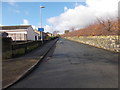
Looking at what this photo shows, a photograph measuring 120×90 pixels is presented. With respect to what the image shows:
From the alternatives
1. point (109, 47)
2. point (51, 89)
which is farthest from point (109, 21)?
point (51, 89)

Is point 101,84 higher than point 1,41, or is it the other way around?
point 1,41

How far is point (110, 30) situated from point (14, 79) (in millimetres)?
17344

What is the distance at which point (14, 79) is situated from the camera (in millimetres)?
5961

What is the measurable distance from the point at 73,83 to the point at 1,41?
9.74 meters

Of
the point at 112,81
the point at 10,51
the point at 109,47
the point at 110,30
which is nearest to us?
the point at 112,81

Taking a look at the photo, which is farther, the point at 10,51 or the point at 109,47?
the point at 109,47

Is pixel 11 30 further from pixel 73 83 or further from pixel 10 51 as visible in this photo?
pixel 73 83

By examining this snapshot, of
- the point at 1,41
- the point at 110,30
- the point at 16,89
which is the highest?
the point at 110,30

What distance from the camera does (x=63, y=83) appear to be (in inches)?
214

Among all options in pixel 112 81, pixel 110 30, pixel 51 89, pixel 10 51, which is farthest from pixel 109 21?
pixel 51 89

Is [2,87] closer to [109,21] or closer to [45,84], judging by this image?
[45,84]

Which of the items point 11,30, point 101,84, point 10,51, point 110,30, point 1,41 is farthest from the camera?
point 11,30

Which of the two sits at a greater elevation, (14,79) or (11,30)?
(11,30)

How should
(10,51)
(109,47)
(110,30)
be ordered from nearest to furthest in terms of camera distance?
(10,51), (109,47), (110,30)
